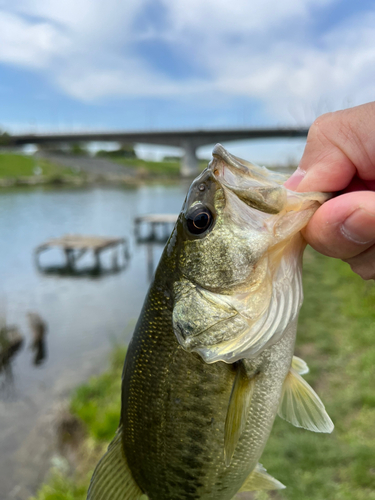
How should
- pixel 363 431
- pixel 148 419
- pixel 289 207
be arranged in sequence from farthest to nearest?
pixel 363 431 → pixel 148 419 → pixel 289 207

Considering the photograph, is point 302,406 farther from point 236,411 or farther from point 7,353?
point 7,353

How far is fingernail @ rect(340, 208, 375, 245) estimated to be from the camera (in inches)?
50.2

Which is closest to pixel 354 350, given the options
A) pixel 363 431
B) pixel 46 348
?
pixel 363 431

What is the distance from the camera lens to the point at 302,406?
5.37ft

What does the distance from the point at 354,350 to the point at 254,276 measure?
4.86 metres

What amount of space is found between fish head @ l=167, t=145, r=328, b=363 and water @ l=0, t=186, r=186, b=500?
17.7ft

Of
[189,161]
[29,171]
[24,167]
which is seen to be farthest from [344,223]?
[24,167]

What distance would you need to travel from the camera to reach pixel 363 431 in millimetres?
3697

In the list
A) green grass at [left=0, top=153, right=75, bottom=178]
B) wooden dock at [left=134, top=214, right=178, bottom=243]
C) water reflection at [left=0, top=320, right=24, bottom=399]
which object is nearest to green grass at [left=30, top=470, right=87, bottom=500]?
water reflection at [left=0, top=320, right=24, bottom=399]

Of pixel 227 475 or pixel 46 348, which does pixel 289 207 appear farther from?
pixel 46 348

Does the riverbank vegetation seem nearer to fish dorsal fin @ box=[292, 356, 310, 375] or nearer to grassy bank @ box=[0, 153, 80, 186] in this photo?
grassy bank @ box=[0, 153, 80, 186]

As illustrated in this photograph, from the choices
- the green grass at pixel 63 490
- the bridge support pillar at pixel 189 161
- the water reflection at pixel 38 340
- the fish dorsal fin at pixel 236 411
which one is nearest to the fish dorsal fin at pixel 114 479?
the fish dorsal fin at pixel 236 411

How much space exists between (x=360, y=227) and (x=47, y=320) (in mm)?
12096

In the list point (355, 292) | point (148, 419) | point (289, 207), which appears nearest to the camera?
point (289, 207)
